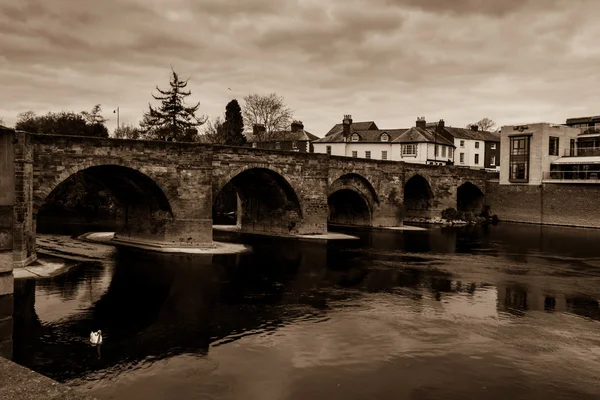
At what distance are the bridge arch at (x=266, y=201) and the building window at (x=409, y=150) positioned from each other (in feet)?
110

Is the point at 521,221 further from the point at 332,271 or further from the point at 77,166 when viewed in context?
the point at 77,166

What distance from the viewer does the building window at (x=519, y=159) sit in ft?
200

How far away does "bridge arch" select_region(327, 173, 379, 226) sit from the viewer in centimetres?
4728

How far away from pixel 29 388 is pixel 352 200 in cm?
4491

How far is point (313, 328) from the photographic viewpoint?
55.5 ft

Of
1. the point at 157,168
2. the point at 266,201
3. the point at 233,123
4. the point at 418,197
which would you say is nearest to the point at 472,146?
the point at 418,197

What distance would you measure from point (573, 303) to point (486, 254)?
1405cm

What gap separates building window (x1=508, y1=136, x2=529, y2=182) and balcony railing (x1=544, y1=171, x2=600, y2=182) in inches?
99.9

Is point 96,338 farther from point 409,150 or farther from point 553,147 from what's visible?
point 409,150

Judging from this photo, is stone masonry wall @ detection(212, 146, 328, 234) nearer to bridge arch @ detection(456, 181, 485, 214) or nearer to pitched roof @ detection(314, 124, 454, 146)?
bridge arch @ detection(456, 181, 485, 214)

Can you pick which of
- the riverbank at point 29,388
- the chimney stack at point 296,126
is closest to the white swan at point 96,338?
the riverbank at point 29,388

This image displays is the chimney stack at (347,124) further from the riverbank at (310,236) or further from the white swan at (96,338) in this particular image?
the white swan at (96,338)

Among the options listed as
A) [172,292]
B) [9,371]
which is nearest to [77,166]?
[172,292]

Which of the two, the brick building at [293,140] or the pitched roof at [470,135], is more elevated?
the pitched roof at [470,135]
